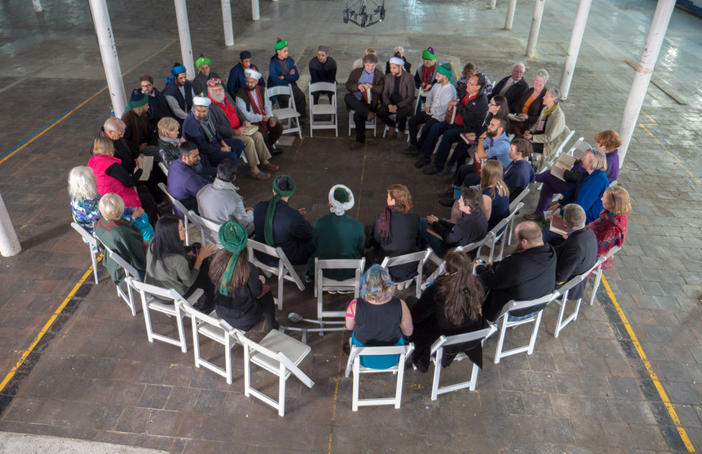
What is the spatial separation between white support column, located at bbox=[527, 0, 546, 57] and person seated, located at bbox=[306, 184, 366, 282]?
36.0 ft

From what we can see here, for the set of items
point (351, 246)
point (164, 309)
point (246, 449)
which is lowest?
point (246, 449)

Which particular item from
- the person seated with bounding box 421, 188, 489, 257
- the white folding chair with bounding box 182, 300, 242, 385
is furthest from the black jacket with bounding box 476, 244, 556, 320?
the white folding chair with bounding box 182, 300, 242, 385

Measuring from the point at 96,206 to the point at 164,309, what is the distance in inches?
60.0

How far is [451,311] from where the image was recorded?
379cm

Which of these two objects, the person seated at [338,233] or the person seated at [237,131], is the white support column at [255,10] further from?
the person seated at [338,233]

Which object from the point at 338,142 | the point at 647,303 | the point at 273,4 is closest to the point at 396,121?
the point at 338,142

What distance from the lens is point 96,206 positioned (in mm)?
5008

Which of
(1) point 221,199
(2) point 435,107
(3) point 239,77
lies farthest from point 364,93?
(1) point 221,199

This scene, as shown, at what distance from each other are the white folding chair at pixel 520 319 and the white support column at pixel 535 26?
11.0 metres

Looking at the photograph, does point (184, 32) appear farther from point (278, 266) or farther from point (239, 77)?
point (278, 266)

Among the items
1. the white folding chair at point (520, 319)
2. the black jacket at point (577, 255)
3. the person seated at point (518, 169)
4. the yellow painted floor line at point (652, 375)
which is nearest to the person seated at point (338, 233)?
the white folding chair at point (520, 319)

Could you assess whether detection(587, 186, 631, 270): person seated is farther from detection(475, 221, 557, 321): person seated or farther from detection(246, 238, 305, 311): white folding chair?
detection(246, 238, 305, 311): white folding chair

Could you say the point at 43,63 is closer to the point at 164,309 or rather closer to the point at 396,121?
the point at 396,121

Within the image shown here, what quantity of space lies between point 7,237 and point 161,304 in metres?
2.56
